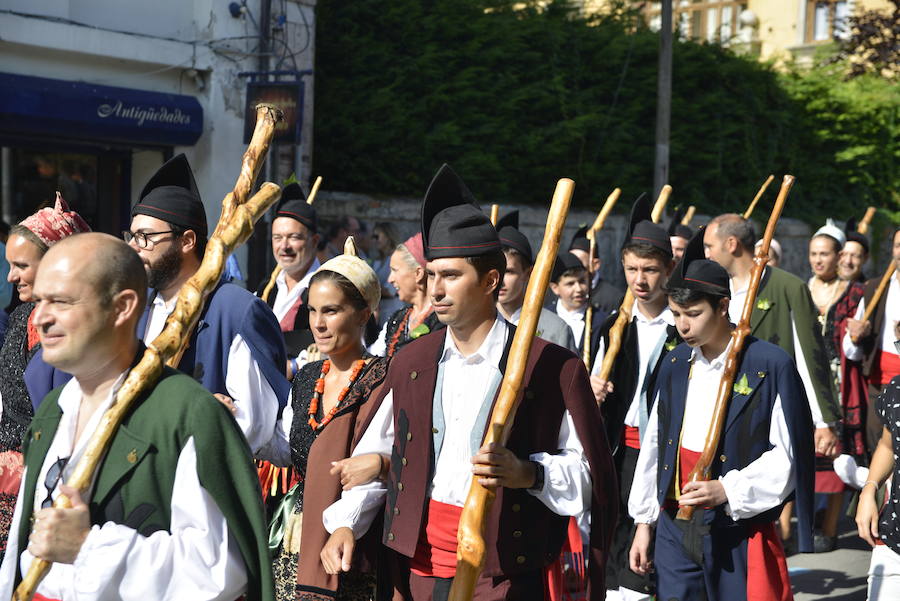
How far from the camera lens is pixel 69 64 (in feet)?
41.2

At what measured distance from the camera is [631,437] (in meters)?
6.50

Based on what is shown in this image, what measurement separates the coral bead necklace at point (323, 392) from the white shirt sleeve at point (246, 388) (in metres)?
0.19

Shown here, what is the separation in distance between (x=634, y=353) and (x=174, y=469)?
4205 mm

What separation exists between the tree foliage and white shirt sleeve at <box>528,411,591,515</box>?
1177cm

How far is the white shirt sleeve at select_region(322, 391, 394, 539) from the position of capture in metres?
3.93

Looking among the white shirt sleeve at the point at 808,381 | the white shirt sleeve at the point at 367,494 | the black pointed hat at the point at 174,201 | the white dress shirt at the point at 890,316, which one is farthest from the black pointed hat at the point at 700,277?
the white dress shirt at the point at 890,316

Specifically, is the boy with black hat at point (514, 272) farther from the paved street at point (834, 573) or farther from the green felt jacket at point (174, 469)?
the green felt jacket at point (174, 469)

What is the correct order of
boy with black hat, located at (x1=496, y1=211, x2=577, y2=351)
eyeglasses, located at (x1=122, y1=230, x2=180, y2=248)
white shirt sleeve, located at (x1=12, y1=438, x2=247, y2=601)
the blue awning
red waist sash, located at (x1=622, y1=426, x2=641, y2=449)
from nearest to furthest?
white shirt sleeve, located at (x1=12, y1=438, x2=247, y2=601) → eyeglasses, located at (x1=122, y1=230, x2=180, y2=248) → boy with black hat, located at (x1=496, y1=211, x2=577, y2=351) → red waist sash, located at (x1=622, y1=426, x2=641, y2=449) → the blue awning

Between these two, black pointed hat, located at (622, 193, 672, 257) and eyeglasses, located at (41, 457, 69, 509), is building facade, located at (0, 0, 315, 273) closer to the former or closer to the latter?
black pointed hat, located at (622, 193, 672, 257)

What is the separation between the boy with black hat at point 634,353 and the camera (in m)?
6.36

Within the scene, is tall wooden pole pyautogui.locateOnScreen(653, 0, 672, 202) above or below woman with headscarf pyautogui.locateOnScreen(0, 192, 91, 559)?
above

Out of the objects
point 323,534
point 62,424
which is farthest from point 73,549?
point 323,534

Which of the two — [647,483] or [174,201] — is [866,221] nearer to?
[647,483]

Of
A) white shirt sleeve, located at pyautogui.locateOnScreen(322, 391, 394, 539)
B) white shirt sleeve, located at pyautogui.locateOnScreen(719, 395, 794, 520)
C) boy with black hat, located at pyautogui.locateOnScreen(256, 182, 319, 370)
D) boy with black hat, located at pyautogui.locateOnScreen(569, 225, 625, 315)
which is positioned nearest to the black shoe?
boy with black hat, located at pyautogui.locateOnScreen(569, 225, 625, 315)
